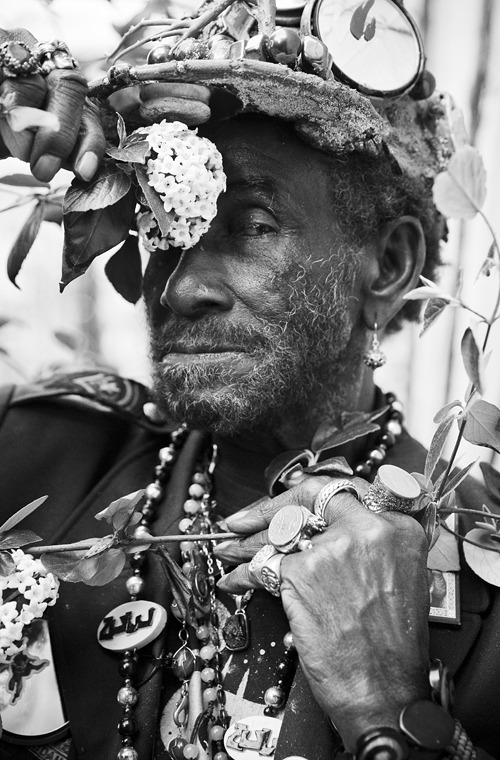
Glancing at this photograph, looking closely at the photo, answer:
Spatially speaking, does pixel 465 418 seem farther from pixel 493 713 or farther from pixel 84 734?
pixel 84 734

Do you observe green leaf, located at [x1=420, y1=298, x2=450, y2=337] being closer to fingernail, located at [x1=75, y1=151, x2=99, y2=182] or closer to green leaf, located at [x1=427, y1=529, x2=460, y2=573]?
green leaf, located at [x1=427, y1=529, x2=460, y2=573]

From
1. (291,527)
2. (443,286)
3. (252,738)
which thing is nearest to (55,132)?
(291,527)

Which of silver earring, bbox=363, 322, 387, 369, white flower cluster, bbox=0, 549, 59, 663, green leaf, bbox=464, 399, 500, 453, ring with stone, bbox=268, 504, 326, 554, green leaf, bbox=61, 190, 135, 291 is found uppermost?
green leaf, bbox=61, 190, 135, 291

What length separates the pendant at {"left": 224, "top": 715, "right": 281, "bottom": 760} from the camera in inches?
64.0

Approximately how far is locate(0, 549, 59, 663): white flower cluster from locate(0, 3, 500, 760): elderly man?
0.23m

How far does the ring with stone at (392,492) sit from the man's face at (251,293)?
0.44 m

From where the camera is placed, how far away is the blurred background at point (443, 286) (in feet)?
8.34

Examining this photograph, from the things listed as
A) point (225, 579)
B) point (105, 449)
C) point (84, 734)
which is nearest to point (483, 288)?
point (105, 449)

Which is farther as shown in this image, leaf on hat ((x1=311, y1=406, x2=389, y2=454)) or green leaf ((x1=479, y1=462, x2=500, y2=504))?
leaf on hat ((x1=311, y1=406, x2=389, y2=454))

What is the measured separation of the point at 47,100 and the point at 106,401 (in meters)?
0.92

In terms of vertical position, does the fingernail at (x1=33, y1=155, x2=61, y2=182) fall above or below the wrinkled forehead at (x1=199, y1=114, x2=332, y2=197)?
above

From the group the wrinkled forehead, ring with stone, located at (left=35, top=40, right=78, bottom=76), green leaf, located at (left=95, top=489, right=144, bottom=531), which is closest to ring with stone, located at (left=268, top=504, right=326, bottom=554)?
green leaf, located at (left=95, top=489, right=144, bottom=531)

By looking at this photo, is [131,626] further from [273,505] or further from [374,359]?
[374,359]

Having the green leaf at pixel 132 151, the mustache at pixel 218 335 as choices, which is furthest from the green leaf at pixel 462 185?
the mustache at pixel 218 335
